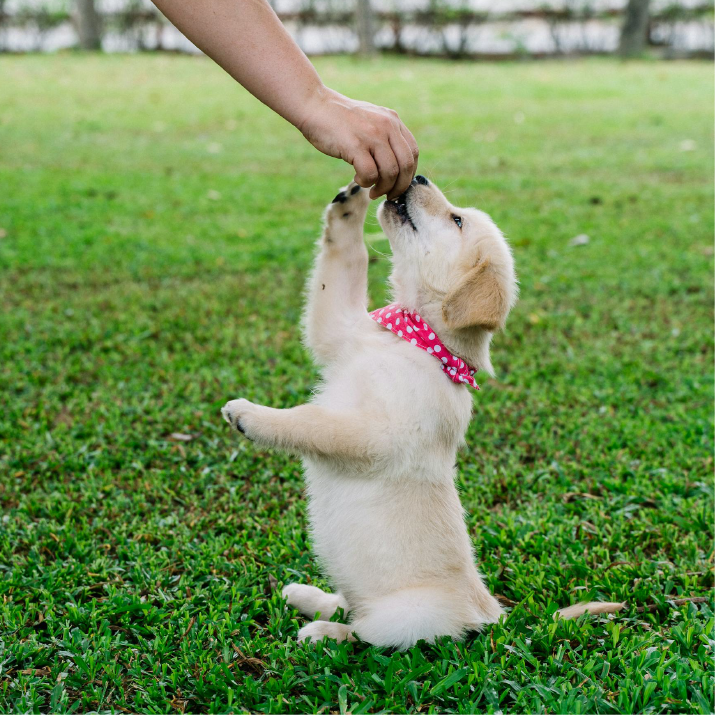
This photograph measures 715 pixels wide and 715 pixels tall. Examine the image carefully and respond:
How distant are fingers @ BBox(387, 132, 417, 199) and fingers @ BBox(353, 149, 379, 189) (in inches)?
3.3

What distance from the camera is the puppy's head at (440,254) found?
2764 millimetres

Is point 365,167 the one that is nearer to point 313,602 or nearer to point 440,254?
point 440,254

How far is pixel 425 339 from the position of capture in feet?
8.86

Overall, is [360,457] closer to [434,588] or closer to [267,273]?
[434,588]

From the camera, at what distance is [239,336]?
5305 mm

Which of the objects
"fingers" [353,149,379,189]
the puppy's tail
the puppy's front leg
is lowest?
the puppy's tail

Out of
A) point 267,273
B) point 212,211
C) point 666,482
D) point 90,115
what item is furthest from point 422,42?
point 666,482

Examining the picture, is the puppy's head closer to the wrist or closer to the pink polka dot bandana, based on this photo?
the pink polka dot bandana

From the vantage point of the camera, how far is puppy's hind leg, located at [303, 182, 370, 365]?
2965mm

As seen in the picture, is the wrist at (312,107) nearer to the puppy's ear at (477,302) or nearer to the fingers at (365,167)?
the fingers at (365,167)

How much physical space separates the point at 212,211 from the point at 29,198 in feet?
6.71

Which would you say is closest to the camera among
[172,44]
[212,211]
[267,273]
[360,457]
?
[360,457]

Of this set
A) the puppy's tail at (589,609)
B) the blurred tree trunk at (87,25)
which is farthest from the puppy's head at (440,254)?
the blurred tree trunk at (87,25)

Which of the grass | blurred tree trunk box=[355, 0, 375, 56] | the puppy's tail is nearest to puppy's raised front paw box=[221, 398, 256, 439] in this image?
the grass
